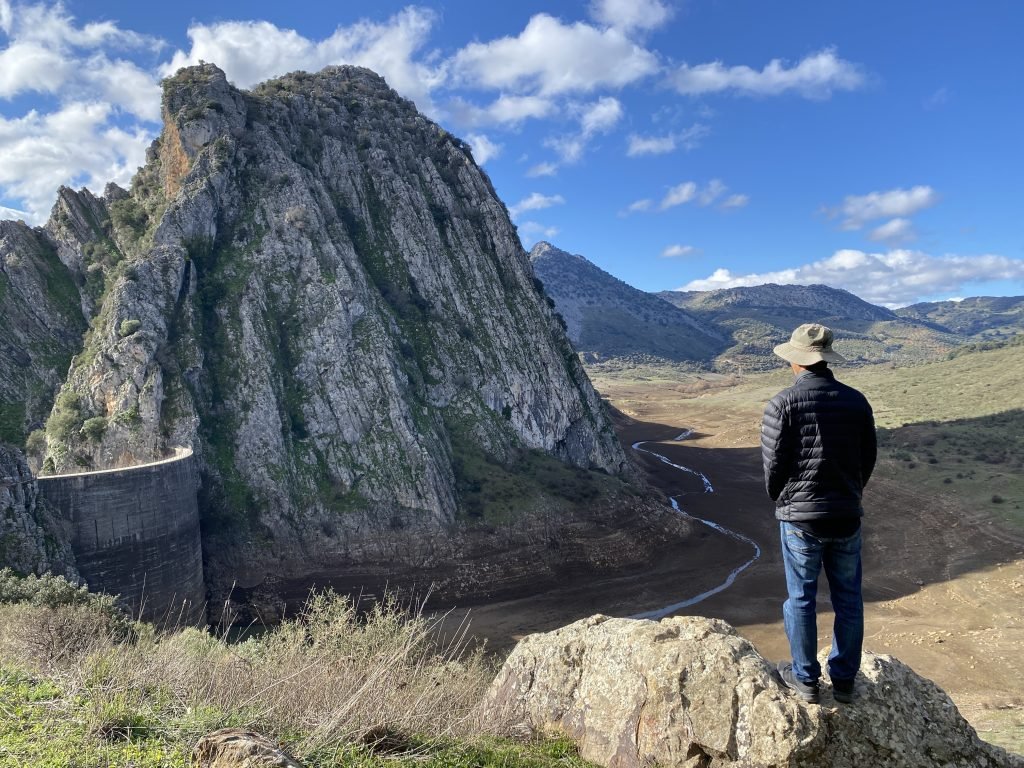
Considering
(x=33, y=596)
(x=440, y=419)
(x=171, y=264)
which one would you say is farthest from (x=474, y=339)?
(x=33, y=596)

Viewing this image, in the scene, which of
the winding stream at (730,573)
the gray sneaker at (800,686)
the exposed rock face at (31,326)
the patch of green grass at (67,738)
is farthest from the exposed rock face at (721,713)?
the exposed rock face at (31,326)

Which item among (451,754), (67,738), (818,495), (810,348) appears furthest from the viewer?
(451,754)

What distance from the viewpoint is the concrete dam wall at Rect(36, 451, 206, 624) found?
97.7 ft

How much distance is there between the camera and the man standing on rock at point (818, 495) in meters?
6.12

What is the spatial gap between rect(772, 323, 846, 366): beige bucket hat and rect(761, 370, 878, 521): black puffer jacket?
0.26m

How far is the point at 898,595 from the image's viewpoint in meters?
38.4

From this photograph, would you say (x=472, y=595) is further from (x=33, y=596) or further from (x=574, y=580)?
(x=33, y=596)

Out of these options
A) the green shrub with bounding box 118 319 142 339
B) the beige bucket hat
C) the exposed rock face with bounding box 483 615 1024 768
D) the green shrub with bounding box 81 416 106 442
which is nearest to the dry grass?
the exposed rock face with bounding box 483 615 1024 768

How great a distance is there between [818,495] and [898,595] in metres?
40.8

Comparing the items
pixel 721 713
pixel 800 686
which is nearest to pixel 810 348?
pixel 800 686

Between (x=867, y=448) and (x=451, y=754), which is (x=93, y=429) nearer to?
(x=451, y=754)

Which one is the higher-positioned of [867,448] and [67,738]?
[867,448]

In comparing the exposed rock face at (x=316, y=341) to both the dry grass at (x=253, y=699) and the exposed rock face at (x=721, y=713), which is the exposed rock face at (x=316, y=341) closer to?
the dry grass at (x=253, y=699)

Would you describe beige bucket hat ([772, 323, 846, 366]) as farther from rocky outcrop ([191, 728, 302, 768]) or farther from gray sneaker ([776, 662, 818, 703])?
rocky outcrop ([191, 728, 302, 768])
